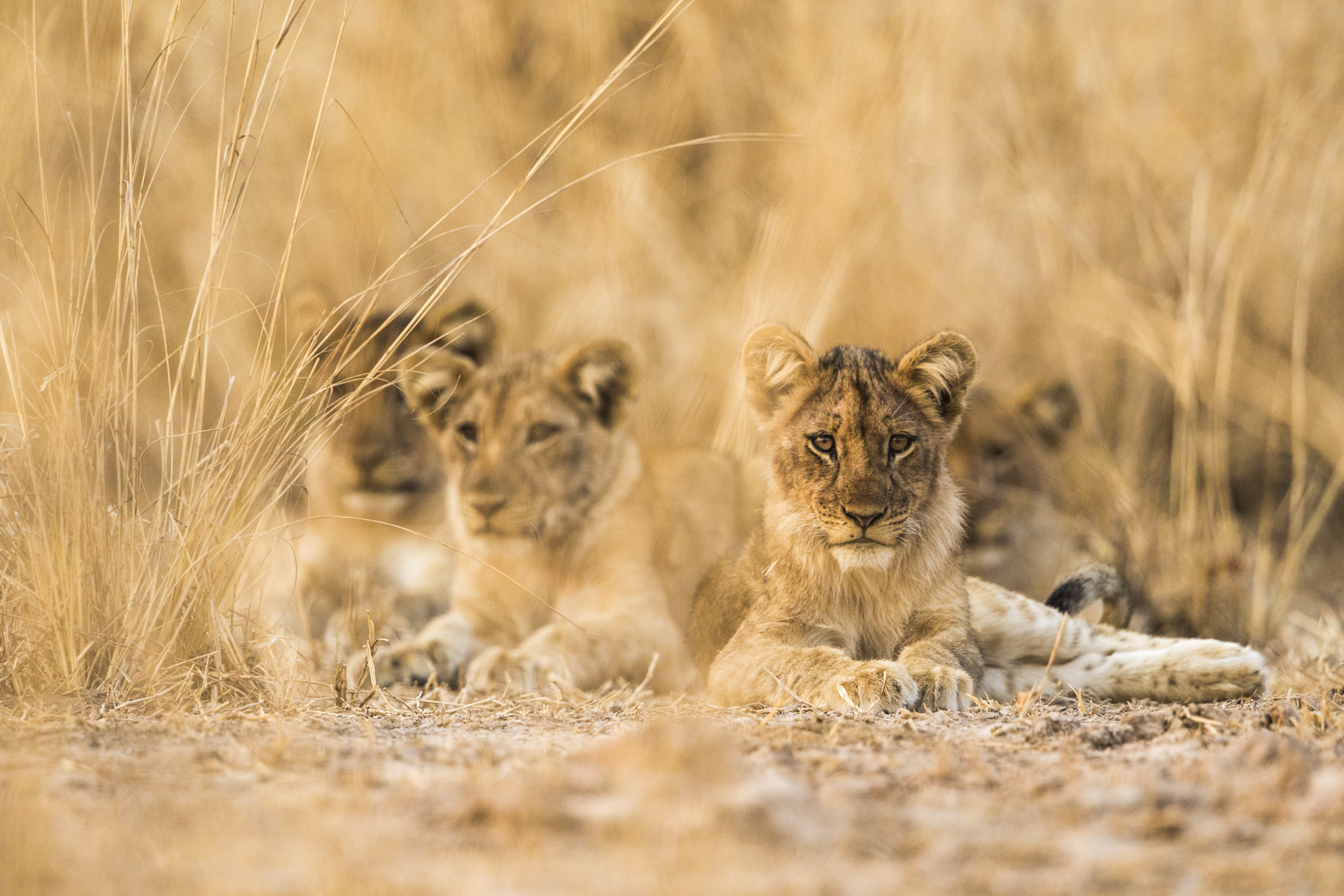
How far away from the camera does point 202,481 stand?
3.89 metres

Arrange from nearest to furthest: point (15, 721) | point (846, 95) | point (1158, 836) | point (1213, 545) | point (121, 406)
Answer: point (1158, 836) < point (15, 721) < point (121, 406) < point (1213, 545) < point (846, 95)

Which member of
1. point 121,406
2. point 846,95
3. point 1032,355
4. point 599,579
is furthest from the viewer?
point 1032,355

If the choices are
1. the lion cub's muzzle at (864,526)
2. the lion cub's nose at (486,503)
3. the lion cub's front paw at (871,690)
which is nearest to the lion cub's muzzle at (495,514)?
the lion cub's nose at (486,503)

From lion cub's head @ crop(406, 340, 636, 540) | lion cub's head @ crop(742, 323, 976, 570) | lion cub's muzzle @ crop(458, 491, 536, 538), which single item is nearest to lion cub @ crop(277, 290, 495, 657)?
lion cub's head @ crop(406, 340, 636, 540)

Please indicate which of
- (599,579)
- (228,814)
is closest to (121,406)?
(228,814)

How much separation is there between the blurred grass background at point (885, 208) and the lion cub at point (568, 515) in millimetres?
890

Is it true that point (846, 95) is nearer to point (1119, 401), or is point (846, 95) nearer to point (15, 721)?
point (1119, 401)

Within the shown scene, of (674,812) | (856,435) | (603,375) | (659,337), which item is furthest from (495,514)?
(674,812)

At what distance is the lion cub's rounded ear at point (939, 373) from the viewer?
441 centimetres

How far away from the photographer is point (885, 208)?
27.0ft

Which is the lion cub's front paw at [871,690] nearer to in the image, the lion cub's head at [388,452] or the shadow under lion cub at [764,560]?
the shadow under lion cub at [764,560]

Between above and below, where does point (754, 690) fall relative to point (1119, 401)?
below

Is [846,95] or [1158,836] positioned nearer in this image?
[1158,836]

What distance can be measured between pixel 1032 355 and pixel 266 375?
5.93 metres
